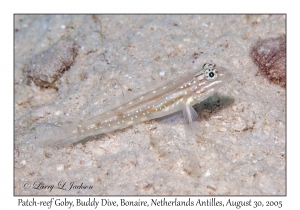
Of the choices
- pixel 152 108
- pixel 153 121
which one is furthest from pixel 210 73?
pixel 153 121

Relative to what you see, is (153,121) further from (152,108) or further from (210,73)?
(210,73)

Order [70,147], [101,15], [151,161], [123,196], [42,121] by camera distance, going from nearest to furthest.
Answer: [123,196]
[151,161]
[70,147]
[42,121]
[101,15]

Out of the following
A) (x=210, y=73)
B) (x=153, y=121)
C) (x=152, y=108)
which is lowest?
(x=153, y=121)

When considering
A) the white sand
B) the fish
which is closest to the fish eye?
the fish

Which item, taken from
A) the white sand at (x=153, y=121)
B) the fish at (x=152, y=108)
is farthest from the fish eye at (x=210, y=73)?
the white sand at (x=153, y=121)

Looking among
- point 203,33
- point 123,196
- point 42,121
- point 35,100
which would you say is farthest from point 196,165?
point 35,100

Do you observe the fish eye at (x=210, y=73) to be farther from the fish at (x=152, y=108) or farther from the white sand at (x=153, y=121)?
the white sand at (x=153, y=121)

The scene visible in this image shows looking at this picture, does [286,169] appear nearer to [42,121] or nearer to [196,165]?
[196,165]
